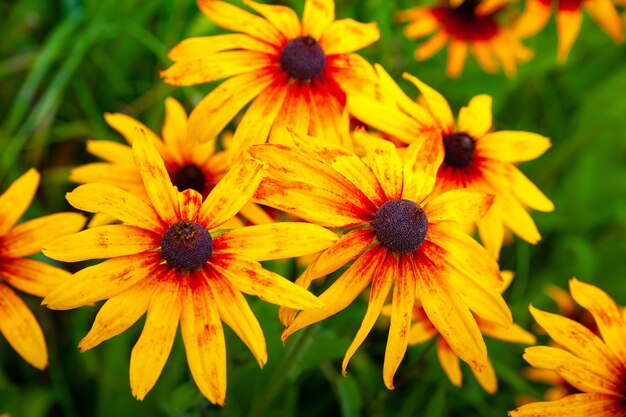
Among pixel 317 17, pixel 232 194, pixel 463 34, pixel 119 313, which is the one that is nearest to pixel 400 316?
pixel 232 194

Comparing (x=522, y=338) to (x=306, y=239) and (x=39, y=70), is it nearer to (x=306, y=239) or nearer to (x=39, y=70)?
(x=306, y=239)

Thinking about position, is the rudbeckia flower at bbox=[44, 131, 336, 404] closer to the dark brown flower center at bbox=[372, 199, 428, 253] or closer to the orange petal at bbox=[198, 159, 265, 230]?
the orange petal at bbox=[198, 159, 265, 230]

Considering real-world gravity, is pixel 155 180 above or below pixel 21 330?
above

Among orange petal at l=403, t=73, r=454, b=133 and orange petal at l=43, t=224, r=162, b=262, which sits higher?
orange petal at l=403, t=73, r=454, b=133

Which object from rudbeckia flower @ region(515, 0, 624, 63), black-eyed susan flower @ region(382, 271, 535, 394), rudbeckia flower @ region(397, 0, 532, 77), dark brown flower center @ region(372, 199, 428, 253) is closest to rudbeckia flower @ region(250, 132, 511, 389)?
dark brown flower center @ region(372, 199, 428, 253)

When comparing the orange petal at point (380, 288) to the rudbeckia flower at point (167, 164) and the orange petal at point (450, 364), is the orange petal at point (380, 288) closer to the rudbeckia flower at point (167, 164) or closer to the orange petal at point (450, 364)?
the rudbeckia flower at point (167, 164)

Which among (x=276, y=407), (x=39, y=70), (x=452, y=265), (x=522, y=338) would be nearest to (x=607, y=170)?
(x=522, y=338)

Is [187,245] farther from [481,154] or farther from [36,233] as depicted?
[481,154]
